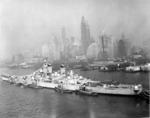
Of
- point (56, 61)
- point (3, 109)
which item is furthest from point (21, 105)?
point (56, 61)

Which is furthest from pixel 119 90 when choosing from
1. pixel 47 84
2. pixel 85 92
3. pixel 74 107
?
pixel 47 84

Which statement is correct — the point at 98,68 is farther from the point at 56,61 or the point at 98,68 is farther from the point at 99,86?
the point at 99,86

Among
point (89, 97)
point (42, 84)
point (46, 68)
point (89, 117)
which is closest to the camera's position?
point (89, 117)

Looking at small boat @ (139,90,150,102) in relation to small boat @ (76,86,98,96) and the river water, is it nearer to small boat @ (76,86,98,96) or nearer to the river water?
the river water

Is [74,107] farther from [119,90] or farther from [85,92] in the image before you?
[119,90]

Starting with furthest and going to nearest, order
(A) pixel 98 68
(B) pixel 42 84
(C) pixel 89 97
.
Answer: (A) pixel 98 68, (B) pixel 42 84, (C) pixel 89 97

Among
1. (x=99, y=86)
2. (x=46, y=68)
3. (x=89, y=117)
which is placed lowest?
(x=89, y=117)

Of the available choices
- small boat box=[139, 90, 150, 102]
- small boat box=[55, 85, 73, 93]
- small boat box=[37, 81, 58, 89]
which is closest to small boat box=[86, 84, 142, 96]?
small boat box=[139, 90, 150, 102]

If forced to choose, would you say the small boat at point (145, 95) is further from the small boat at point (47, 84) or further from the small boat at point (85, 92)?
the small boat at point (47, 84)

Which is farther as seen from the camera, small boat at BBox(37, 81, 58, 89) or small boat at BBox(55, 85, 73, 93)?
small boat at BBox(37, 81, 58, 89)

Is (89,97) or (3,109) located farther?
(89,97)

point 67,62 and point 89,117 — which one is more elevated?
point 67,62
